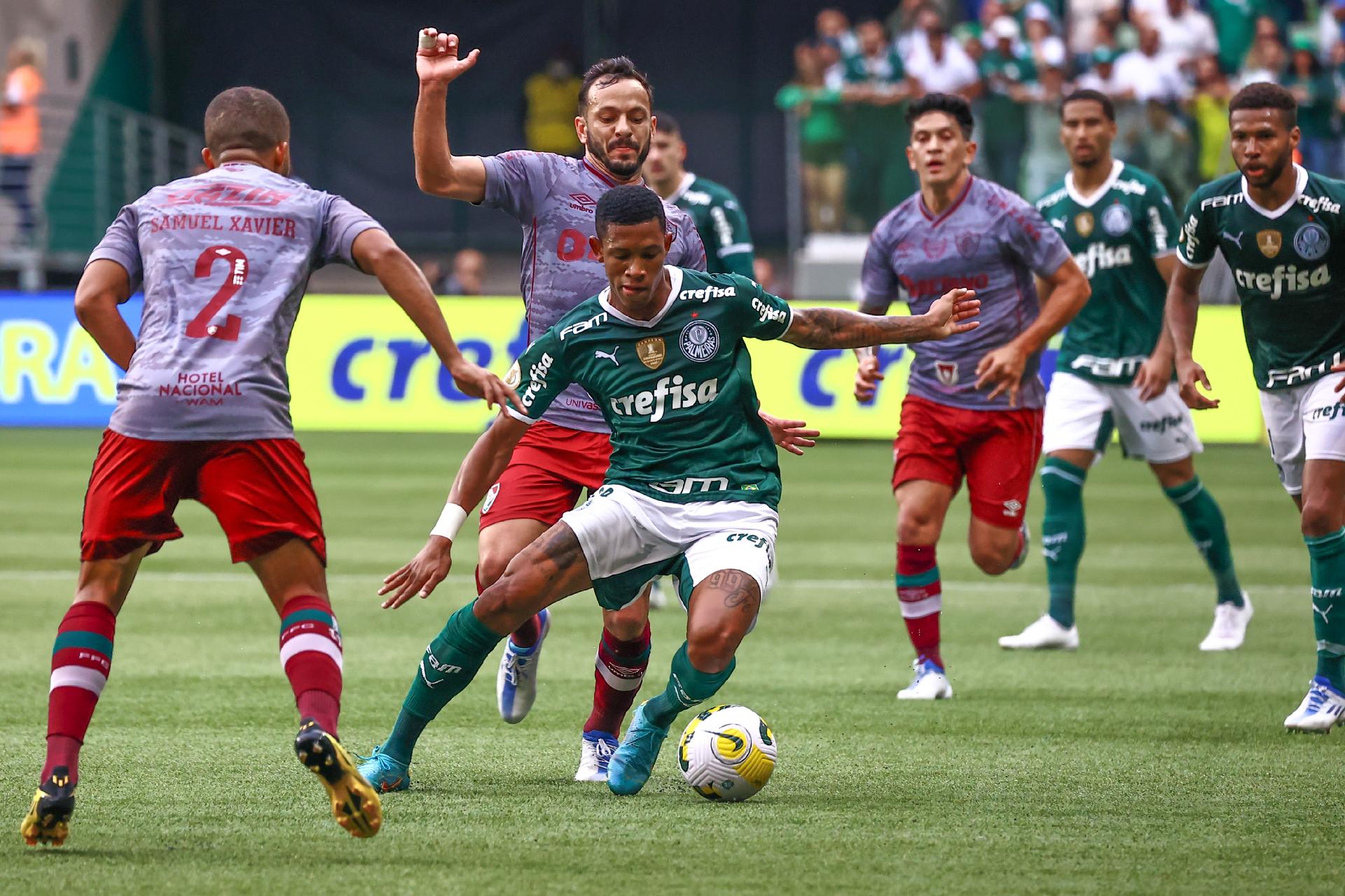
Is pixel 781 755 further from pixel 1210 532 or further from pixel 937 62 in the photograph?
pixel 937 62

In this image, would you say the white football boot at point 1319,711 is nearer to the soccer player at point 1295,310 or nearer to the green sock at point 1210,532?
the soccer player at point 1295,310

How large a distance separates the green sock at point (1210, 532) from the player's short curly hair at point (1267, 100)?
8.87ft

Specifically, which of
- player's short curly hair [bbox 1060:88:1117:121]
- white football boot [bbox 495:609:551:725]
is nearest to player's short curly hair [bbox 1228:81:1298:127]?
player's short curly hair [bbox 1060:88:1117:121]

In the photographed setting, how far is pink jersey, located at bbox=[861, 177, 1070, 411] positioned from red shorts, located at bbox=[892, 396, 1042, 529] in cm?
7

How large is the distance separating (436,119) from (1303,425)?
361 centimetres

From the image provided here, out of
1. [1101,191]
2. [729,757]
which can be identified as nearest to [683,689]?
[729,757]

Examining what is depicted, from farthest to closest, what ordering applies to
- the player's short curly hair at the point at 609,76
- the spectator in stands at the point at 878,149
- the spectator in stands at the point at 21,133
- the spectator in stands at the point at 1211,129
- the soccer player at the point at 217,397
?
the spectator in stands at the point at 21,133
the spectator in stands at the point at 878,149
the spectator in stands at the point at 1211,129
the player's short curly hair at the point at 609,76
the soccer player at the point at 217,397

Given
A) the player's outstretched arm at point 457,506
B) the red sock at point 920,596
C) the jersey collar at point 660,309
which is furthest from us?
the red sock at point 920,596

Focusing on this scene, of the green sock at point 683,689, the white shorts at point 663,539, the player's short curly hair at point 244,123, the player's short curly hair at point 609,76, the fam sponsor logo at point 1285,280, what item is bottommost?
the green sock at point 683,689

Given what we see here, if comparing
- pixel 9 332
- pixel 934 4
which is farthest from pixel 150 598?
pixel 934 4

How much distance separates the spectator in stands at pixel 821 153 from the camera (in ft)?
67.5

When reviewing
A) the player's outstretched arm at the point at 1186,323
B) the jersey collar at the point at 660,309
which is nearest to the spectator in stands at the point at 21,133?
the player's outstretched arm at the point at 1186,323

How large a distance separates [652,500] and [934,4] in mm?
18374

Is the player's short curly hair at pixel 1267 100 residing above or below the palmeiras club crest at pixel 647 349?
above
